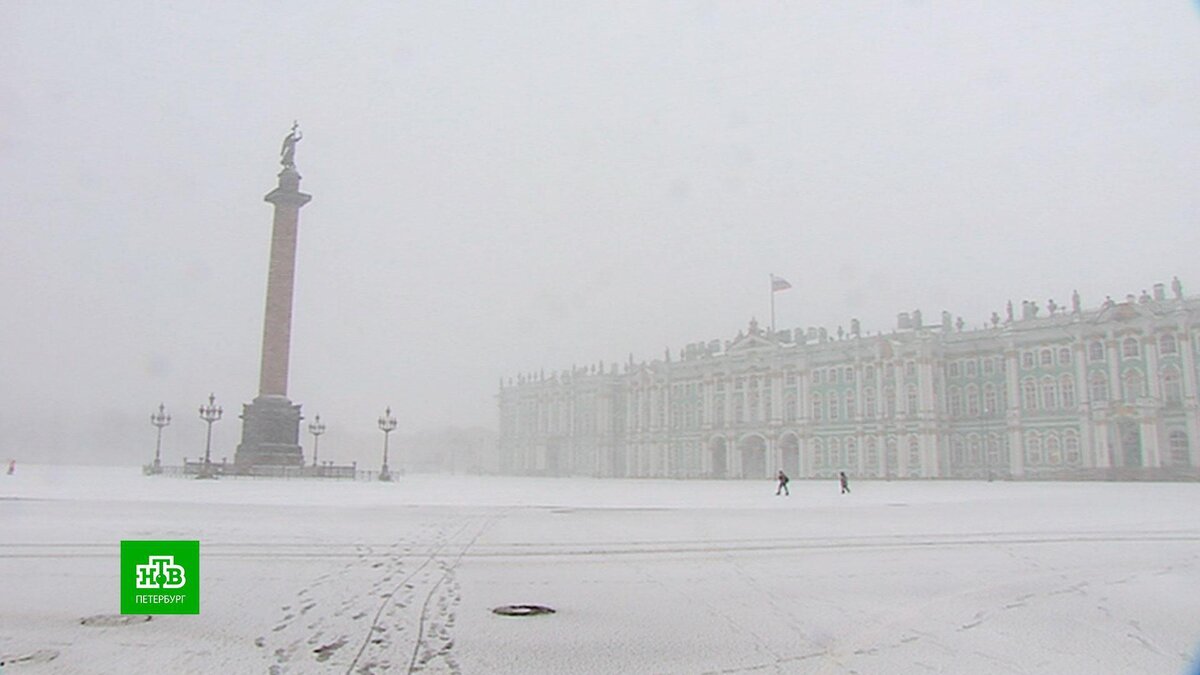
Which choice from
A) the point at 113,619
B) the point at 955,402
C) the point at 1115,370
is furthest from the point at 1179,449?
the point at 113,619

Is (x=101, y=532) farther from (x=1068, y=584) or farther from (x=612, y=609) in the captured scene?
(x=1068, y=584)

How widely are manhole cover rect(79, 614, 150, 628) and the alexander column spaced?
3804cm

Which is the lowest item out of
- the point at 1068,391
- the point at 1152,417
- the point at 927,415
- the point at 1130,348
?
the point at 1152,417

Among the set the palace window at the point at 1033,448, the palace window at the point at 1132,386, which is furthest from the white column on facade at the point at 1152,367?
the palace window at the point at 1033,448

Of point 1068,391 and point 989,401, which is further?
point 989,401

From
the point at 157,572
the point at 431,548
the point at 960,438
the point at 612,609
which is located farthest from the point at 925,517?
the point at 960,438

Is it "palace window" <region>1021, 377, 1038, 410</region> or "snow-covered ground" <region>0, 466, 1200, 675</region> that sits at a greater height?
"palace window" <region>1021, 377, 1038, 410</region>

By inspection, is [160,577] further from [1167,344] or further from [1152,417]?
[1167,344]

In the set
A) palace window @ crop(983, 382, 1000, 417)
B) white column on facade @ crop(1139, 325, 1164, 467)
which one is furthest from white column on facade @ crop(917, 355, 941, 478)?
white column on facade @ crop(1139, 325, 1164, 467)

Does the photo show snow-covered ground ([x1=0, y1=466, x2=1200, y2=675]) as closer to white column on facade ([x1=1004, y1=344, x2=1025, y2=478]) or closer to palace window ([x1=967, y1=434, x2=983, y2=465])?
white column on facade ([x1=1004, y1=344, x2=1025, y2=478])

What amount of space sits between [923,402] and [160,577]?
6607 centimetres

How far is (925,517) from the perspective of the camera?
23.7 m

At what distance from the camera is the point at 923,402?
71125mm

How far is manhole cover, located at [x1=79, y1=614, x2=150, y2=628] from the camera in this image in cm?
977
